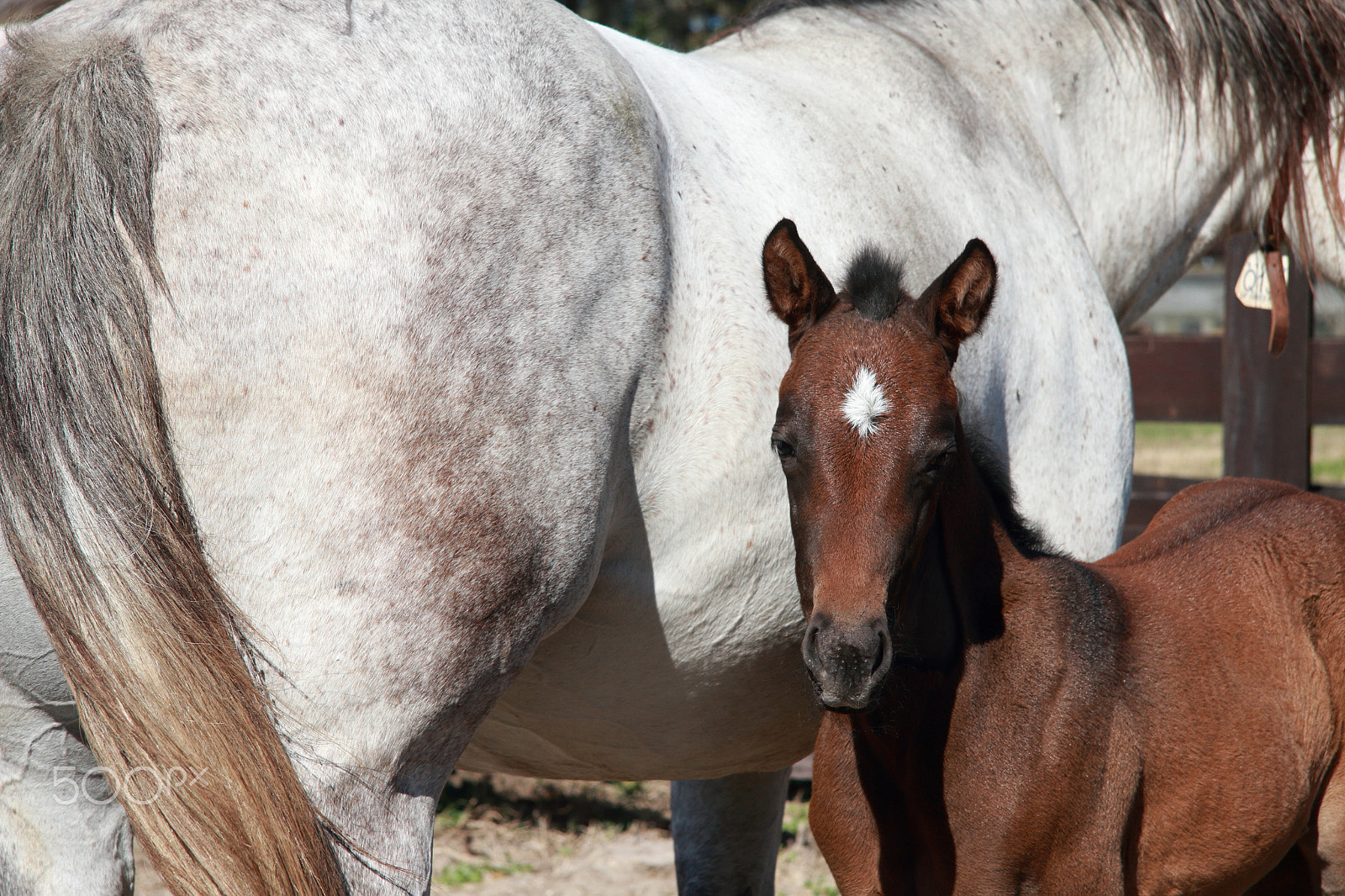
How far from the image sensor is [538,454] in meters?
1.65

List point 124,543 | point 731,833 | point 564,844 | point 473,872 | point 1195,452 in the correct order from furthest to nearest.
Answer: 1. point 1195,452
2. point 564,844
3. point 473,872
4. point 731,833
5. point 124,543

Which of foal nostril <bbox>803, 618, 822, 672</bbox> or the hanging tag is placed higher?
foal nostril <bbox>803, 618, 822, 672</bbox>

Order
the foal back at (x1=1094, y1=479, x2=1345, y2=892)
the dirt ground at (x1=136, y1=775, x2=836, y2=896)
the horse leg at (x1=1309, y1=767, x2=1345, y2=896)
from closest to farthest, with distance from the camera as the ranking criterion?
→ the foal back at (x1=1094, y1=479, x2=1345, y2=892) → the horse leg at (x1=1309, y1=767, x2=1345, y2=896) → the dirt ground at (x1=136, y1=775, x2=836, y2=896)

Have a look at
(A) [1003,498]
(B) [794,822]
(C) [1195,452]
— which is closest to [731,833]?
(A) [1003,498]

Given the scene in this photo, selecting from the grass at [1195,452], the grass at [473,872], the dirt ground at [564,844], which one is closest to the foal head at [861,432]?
the dirt ground at [564,844]

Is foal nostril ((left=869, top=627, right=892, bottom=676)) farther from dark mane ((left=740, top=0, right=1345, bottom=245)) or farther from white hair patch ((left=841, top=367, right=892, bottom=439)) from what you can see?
dark mane ((left=740, top=0, right=1345, bottom=245))

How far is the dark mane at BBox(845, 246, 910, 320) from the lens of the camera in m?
1.96

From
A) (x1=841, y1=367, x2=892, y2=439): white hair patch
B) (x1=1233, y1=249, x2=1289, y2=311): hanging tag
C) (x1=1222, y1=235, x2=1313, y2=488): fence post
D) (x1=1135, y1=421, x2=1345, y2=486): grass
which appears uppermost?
(x1=841, y1=367, x2=892, y2=439): white hair patch

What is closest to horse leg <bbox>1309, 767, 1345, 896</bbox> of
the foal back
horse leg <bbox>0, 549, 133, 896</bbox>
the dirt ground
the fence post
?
the foal back

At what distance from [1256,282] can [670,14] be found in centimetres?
873

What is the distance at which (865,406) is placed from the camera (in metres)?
1.80

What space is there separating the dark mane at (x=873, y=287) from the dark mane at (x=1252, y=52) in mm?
1622

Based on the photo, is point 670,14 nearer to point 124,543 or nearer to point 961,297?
point 961,297

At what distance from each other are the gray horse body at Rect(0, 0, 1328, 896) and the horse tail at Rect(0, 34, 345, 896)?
1.8 inches
